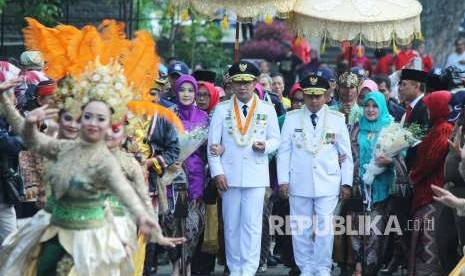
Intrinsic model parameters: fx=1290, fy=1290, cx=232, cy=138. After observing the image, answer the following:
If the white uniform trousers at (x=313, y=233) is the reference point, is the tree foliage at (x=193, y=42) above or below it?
above

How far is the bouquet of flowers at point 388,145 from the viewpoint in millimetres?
13031

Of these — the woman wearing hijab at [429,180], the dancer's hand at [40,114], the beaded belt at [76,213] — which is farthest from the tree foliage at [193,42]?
the beaded belt at [76,213]

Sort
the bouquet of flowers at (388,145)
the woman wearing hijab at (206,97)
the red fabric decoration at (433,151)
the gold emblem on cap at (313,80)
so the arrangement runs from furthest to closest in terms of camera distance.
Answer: the woman wearing hijab at (206,97)
the gold emblem on cap at (313,80)
the bouquet of flowers at (388,145)
the red fabric decoration at (433,151)

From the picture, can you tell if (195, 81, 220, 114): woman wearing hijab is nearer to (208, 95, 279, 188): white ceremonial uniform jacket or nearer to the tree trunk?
(208, 95, 279, 188): white ceremonial uniform jacket

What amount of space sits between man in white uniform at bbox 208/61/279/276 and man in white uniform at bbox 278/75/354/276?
0.23m

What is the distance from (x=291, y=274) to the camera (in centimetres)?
1396

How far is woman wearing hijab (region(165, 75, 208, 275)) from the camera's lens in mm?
13453

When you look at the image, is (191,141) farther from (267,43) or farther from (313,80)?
(267,43)

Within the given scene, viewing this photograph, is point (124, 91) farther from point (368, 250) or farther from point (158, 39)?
point (158, 39)

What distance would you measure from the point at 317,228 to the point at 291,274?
0.96 m

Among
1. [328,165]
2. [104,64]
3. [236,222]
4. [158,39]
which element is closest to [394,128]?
[328,165]

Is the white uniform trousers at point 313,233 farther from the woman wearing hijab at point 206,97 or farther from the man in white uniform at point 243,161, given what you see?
the woman wearing hijab at point 206,97

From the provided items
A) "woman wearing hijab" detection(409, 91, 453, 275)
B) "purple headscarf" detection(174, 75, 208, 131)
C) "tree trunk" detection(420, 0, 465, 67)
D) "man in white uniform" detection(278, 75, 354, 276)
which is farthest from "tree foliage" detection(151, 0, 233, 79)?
"woman wearing hijab" detection(409, 91, 453, 275)

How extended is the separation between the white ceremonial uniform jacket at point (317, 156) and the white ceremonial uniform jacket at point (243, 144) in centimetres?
18
